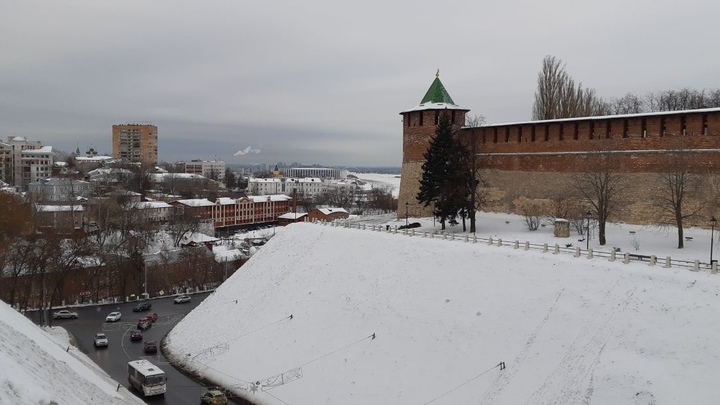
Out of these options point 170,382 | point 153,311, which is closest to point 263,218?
point 153,311

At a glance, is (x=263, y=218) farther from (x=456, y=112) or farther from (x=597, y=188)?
(x=597, y=188)

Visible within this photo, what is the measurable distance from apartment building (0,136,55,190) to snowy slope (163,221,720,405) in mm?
→ 79751

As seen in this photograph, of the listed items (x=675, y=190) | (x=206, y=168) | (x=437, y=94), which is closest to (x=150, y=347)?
(x=437, y=94)

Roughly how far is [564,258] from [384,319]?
5278 mm

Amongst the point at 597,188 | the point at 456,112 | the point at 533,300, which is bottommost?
the point at 533,300

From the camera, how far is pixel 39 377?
894cm

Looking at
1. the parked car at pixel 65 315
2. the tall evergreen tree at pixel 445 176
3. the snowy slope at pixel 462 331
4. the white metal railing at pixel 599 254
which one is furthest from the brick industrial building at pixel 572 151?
the parked car at pixel 65 315

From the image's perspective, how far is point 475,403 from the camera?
12.5 metres

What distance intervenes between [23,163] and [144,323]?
255 feet

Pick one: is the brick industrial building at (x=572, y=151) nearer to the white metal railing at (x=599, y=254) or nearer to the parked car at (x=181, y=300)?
the white metal railing at (x=599, y=254)

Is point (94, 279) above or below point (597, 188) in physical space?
below

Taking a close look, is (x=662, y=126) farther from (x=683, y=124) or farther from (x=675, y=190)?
(x=675, y=190)

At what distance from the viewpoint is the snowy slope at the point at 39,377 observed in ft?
24.6

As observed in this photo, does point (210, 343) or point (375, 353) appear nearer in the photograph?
point (375, 353)
